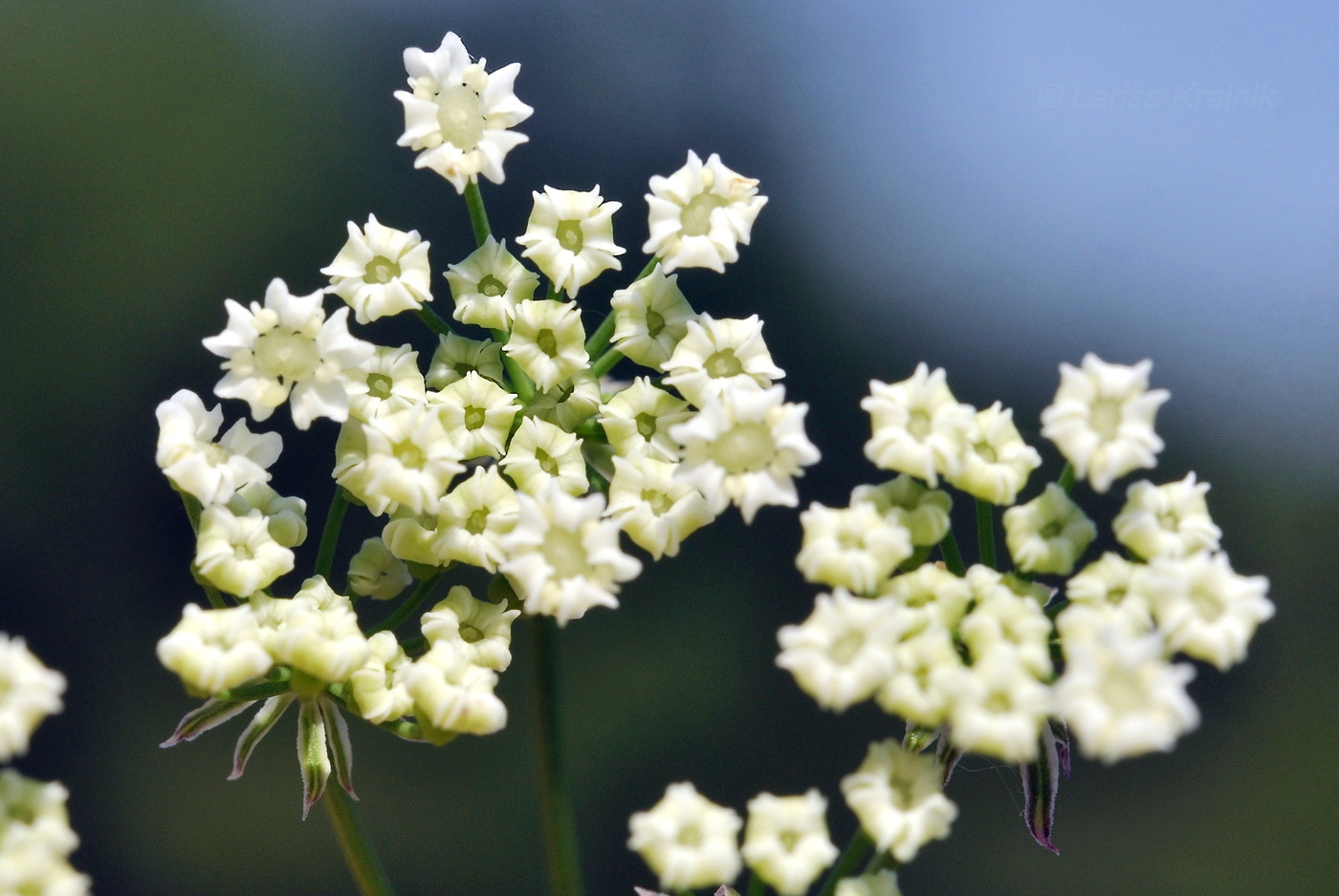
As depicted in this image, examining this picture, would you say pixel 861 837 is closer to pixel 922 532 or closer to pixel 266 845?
pixel 922 532

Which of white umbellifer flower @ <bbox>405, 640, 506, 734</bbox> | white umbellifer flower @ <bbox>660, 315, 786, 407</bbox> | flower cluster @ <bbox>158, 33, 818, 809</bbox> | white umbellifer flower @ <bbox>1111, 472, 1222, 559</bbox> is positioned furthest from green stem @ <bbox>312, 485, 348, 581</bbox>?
white umbellifer flower @ <bbox>1111, 472, 1222, 559</bbox>

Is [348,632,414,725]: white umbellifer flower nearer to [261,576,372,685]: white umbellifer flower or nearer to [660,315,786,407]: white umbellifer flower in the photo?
[261,576,372,685]: white umbellifer flower

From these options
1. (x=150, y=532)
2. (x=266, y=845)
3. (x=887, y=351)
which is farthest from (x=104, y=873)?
(x=887, y=351)

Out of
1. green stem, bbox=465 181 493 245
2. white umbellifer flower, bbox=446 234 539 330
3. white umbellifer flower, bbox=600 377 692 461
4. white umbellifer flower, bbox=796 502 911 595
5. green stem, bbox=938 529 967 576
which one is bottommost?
white umbellifer flower, bbox=796 502 911 595

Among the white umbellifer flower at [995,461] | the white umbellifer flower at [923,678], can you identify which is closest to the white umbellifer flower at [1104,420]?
the white umbellifer flower at [995,461]

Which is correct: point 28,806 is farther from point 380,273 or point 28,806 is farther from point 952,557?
point 952,557
